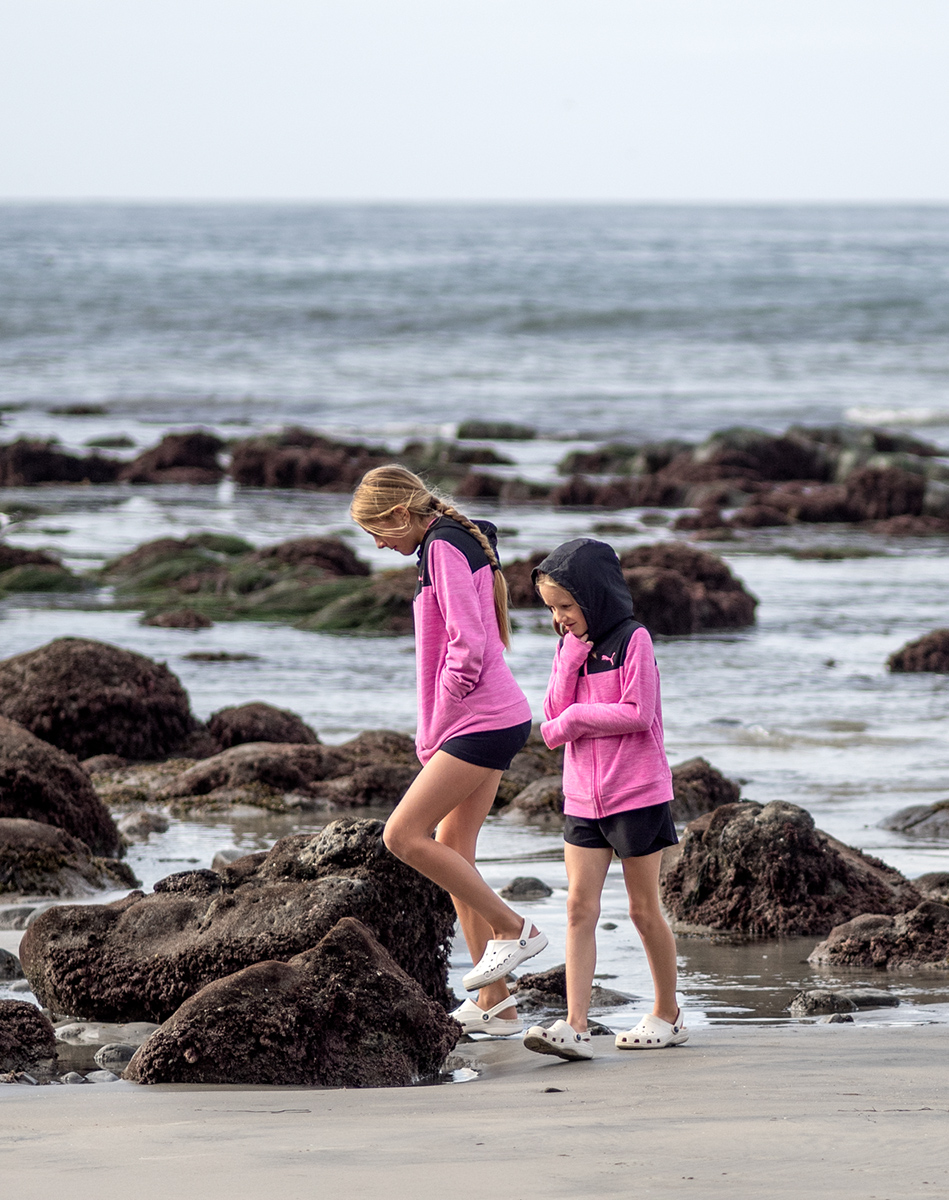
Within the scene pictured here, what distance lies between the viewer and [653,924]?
4578 mm

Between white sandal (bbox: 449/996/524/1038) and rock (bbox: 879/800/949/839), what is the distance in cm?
387

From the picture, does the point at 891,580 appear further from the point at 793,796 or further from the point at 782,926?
the point at 782,926

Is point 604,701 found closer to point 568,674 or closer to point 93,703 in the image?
point 568,674

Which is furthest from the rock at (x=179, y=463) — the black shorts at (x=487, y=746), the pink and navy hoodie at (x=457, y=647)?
the black shorts at (x=487, y=746)

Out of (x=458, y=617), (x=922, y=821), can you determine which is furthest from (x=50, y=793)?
(x=922, y=821)

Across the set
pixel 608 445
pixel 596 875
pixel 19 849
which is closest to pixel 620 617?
pixel 596 875

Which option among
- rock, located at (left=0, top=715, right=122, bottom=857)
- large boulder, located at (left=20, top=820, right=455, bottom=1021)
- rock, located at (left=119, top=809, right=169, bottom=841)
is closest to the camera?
large boulder, located at (left=20, top=820, right=455, bottom=1021)

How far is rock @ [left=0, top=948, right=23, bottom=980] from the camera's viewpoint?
5.61 meters

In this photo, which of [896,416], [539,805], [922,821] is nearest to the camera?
[922,821]

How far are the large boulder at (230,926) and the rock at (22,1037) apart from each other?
1.61 feet

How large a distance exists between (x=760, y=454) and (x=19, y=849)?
78.6 ft

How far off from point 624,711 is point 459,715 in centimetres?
59

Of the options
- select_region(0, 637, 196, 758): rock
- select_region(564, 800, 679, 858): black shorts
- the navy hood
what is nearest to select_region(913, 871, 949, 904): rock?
select_region(564, 800, 679, 858): black shorts

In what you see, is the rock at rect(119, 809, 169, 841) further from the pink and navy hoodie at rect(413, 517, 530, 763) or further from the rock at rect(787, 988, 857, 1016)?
the rock at rect(787, 988, 857, 1016)
